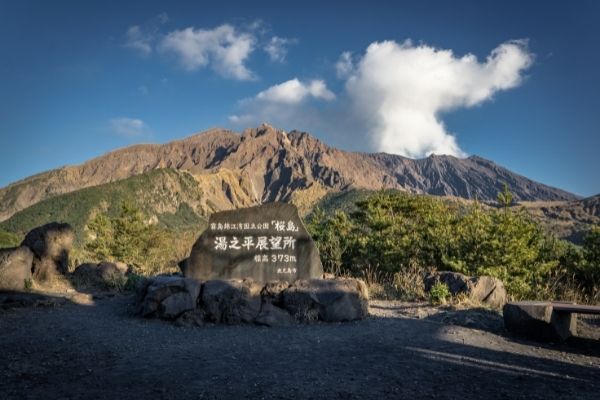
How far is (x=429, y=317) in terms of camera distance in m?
8.98

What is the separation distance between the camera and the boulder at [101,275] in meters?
12.9

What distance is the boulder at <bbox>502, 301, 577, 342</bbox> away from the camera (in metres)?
7.20

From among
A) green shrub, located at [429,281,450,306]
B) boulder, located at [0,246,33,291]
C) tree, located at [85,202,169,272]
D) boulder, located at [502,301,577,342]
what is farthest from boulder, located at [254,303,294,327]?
tree, located at [85,202,169,272]

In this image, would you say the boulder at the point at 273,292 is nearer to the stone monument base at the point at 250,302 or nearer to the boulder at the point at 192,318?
A: the stone monument base at the point at 250,302

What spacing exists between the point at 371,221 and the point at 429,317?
783 centimetres

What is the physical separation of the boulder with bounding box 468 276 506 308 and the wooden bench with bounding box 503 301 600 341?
2252mm

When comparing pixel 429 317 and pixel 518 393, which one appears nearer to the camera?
pixel 518 393

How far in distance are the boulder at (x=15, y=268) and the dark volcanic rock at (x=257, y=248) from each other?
14.2 feet

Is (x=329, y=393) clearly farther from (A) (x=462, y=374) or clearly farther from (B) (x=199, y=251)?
(B) (x=199, y=251)

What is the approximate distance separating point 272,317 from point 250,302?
54cm

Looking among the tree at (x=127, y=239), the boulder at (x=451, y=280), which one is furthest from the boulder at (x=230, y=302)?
the tree at (x=127, y=239)

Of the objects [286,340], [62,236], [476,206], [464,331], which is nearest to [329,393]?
[286,340]

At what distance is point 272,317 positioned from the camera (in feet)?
28.1

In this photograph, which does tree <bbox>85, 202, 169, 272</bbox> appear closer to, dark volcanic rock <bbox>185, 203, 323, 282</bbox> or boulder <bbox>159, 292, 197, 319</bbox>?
dark volcanic rock <bbox>185, 203, 323, 282</bbox>
